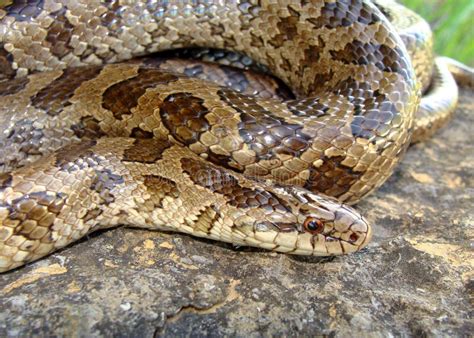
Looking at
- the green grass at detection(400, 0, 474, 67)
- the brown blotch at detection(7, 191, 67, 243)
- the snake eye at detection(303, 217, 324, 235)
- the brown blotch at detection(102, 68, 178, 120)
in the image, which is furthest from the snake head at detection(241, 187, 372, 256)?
the green grass at detection(400, 0, 474, 67)

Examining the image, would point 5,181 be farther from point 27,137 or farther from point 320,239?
point 320,239

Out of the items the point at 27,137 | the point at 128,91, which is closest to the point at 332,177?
the point at 128,91

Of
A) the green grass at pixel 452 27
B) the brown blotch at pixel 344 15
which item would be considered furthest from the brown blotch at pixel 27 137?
the green grass at pixel 452 27

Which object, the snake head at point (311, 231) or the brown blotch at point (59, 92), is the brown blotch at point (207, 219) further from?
the brown blotch at point (59, 92)

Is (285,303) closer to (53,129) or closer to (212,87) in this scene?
(212,87)

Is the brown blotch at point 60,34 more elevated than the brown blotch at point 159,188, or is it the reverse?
the brown blotch at point 60,34

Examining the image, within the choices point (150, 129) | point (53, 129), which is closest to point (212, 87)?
point (150, 129)
